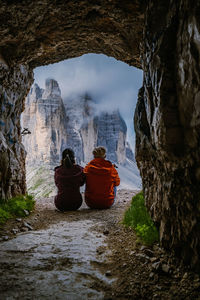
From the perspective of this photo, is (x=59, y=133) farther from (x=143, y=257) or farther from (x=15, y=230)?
(x=143, y=257)

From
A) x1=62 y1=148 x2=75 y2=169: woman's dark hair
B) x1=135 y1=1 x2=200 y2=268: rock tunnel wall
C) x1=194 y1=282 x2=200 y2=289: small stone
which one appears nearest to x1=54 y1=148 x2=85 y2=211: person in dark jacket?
x1=62 y1=148 x2=75 y2=169: woman's dark hair

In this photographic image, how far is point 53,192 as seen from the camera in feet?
138

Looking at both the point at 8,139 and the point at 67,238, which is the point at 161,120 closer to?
the point at 67,238

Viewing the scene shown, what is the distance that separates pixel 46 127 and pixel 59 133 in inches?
180

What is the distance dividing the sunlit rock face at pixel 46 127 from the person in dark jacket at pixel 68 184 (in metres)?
53.1

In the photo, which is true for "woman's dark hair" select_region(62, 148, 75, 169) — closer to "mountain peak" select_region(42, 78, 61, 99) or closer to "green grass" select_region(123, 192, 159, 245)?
"green grass" select_region(123, 192, 159, 245)

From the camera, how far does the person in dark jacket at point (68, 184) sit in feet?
23.2

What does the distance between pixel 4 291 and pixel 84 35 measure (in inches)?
235

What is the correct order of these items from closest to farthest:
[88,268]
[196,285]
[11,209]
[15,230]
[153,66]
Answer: [196,285] < [88,268] < [153,66] < [15,230] < [11,209]

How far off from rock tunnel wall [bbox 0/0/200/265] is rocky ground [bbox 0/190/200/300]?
377 millimetres

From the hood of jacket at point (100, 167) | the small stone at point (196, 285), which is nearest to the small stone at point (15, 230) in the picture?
the hood of jacket at point (100, 167)

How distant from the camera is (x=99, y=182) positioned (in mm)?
7102

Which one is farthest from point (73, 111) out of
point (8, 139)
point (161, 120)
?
point (161, 120)

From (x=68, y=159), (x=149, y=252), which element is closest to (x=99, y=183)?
(x=68, y=159)
